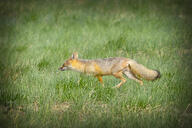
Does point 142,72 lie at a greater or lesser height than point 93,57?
lesser

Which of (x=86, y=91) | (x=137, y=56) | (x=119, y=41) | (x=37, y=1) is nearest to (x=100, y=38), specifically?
(x=119, y=41)

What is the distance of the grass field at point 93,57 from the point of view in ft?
12.3

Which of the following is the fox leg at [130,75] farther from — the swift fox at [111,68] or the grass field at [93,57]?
the grass field at [93,57]

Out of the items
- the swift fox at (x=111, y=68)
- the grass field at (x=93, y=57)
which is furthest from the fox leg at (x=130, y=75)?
the grass field at (x=93, y=57)

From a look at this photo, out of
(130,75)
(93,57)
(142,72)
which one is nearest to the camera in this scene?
(142,72)

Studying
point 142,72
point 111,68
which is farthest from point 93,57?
point 142,72

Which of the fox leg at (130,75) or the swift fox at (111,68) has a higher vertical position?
the swift fox at (111,68)

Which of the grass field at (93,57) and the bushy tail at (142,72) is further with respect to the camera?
the bushy tail at (142,72)

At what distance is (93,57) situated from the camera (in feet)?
18.9

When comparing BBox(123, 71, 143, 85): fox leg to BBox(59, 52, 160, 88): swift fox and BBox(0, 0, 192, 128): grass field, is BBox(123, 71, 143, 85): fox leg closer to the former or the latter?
BBox(59, 52, 160, 88): swift fox

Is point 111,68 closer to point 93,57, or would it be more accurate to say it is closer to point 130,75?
point 130,75

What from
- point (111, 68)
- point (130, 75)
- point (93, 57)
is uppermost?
point (93, 57)

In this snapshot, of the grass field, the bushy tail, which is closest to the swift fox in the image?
the bushy tail

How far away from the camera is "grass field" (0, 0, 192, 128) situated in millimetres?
3740
